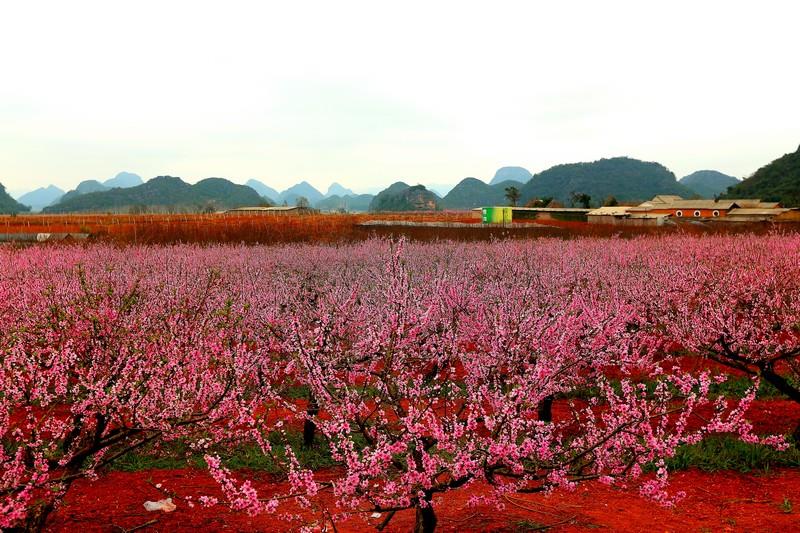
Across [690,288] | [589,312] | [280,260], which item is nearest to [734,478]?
[589,312]

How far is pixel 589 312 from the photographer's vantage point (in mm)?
9430

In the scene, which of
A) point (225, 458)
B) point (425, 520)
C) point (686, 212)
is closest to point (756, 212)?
point (686, 212)

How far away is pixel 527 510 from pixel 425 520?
2112 mm

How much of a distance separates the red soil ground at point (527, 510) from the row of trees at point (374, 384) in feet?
1.28

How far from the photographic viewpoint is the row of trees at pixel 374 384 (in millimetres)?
4770

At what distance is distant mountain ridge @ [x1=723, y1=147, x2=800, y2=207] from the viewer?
91.6 metres

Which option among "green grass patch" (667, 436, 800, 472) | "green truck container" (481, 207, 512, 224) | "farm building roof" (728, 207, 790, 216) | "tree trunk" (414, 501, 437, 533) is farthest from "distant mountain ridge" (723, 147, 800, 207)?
"tree trunk" (414, 501, 437, 533)

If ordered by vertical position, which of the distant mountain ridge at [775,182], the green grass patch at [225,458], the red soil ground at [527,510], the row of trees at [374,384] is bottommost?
the green grass patch at [225,458]

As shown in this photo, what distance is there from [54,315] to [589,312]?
812cm

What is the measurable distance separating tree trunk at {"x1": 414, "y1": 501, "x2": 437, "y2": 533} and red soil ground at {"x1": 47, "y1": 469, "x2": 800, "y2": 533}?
617 millimetres

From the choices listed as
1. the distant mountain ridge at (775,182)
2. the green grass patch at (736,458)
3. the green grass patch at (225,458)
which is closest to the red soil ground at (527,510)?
the green grass patch at (736,458)

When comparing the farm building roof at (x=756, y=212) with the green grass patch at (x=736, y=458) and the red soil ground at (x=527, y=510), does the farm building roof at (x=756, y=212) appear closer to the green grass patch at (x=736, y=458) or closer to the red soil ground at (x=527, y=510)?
the green grass patch at (x=736, y=458)

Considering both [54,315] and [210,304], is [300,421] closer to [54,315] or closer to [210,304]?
[210,304]

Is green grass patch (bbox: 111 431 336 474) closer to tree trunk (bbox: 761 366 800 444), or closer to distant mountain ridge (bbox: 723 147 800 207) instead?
tree trunk (bbox: 761 366 800 444)
